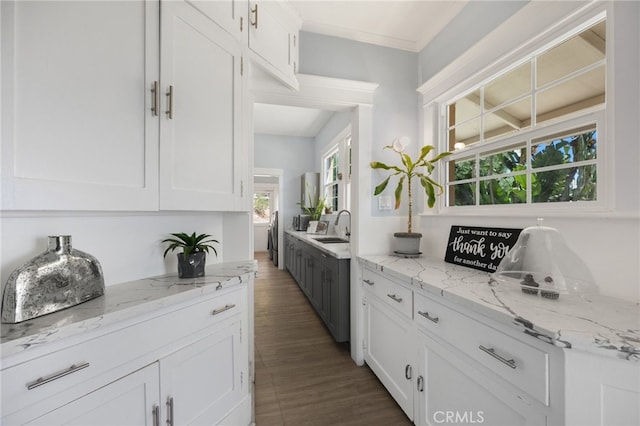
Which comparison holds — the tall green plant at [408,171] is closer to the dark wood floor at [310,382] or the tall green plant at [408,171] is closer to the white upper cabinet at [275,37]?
the white upper cabinet at [275,37]

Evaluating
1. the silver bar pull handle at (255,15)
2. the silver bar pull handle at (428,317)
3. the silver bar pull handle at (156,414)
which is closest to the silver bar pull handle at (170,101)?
the silver bar pull handle at (255,15)

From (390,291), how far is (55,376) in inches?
61.0

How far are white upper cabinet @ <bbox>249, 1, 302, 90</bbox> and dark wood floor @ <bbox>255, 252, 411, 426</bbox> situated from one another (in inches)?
84.5

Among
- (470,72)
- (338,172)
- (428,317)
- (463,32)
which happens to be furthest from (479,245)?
(338,172)

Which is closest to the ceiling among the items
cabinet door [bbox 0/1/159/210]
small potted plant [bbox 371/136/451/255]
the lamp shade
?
small potted plant [bbox 371/136/451/255]

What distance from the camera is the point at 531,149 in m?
1.49

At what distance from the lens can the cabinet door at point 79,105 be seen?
0.78 m

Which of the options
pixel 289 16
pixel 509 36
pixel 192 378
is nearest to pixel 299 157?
pixel 289 16

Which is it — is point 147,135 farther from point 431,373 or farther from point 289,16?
point 431,373

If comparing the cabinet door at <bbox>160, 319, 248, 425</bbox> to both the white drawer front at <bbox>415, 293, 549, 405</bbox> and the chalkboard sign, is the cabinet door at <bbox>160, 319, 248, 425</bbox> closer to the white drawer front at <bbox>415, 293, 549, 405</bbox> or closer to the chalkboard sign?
the white drawer front at <bbox>415, 293, 549, 405</bbox>

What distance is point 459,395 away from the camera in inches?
44.5

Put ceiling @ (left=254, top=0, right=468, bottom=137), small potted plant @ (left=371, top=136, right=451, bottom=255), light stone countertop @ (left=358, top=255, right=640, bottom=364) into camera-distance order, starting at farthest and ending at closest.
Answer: small potted plant @ (left=371, top=136, right=451, bottom=255)
ceiling @ (left=254, top=0, right=468, bottom=137)
light stone countertop @ (left=358, top=255, right=640, bottom=364)

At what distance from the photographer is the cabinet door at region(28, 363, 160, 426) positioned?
792 millimetres

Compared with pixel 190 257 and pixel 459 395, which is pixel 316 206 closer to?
pixel 190 257
